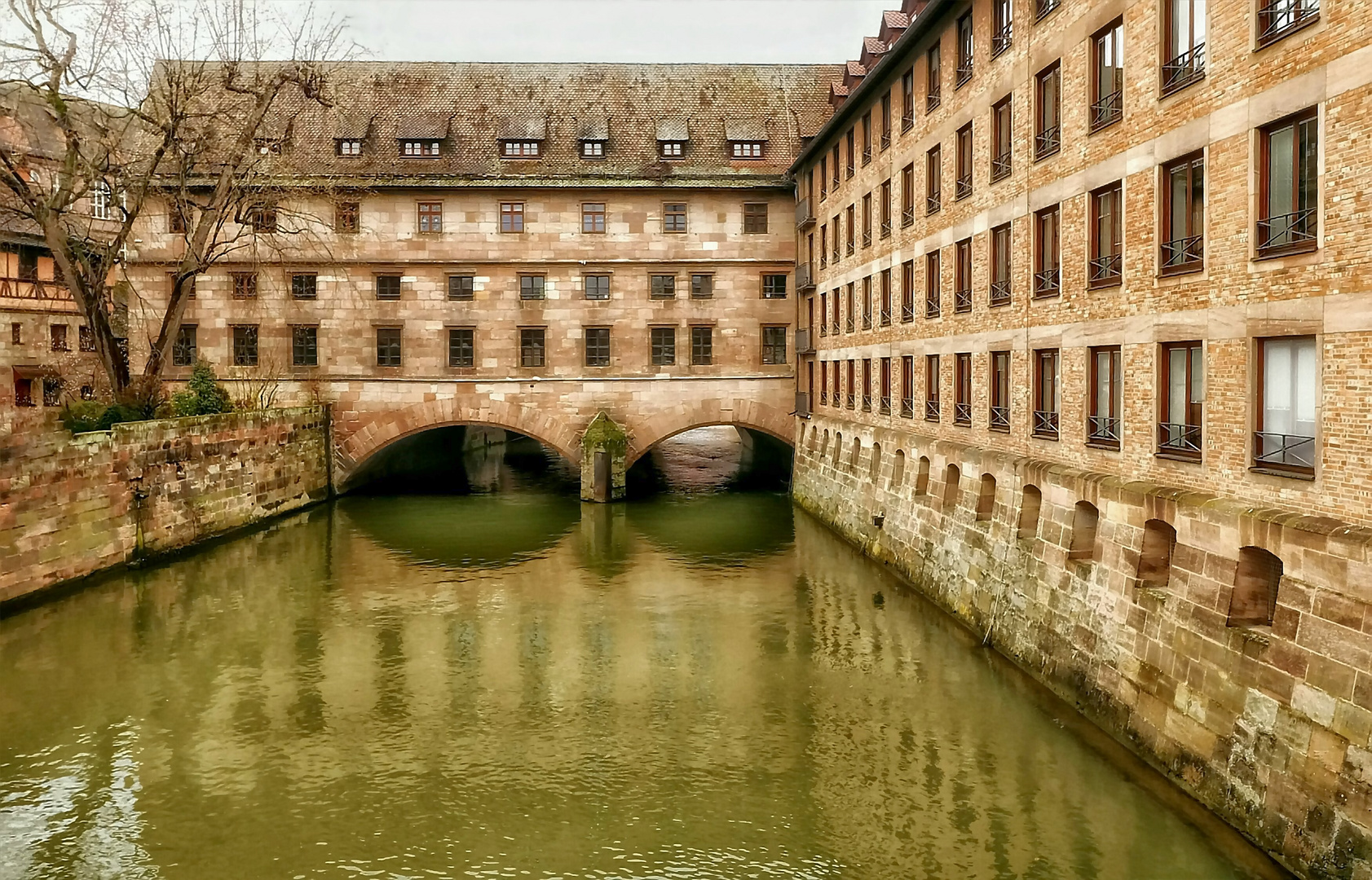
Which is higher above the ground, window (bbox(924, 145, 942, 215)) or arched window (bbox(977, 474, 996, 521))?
window (bbox(924, 145, 942, 215))

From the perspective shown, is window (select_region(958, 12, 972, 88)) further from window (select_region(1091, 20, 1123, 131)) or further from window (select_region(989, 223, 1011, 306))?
window (select_region(1091, 20, 1123, 131))

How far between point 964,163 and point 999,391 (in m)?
5.66

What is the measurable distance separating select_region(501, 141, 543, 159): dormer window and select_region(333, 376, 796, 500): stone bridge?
9090mm

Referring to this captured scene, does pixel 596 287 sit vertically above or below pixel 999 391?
above

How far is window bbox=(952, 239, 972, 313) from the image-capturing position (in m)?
23.5

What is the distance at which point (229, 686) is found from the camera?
18.2m

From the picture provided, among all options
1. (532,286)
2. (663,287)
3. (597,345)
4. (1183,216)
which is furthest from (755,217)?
(1183,216)

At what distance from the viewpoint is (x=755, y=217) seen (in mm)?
41281

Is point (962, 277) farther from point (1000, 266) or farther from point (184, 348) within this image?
point (184, 348)

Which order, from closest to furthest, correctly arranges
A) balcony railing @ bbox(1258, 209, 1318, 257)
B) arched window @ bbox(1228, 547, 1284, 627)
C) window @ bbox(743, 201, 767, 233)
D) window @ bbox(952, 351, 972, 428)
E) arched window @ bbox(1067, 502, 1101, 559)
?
balcony railing @ bbox(1258, 209, 1318, 257), arched window @ bbox(1228, 547, 1284, 627), arched window @ bbox(1067, 502, 1101, 559), window @ bbox(952, 351, 972, 428), window @ bbox(743, 201, 767, 233)

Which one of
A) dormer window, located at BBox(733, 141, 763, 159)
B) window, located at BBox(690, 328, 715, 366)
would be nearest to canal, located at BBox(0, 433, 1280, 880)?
window, located at BBox(690, 328, 715, 366)

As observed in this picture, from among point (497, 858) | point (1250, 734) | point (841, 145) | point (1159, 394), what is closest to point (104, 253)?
point (841, 145)

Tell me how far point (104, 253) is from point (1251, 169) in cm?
3020

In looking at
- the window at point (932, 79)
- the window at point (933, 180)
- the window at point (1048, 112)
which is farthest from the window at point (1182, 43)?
the window at point (932, 79)
